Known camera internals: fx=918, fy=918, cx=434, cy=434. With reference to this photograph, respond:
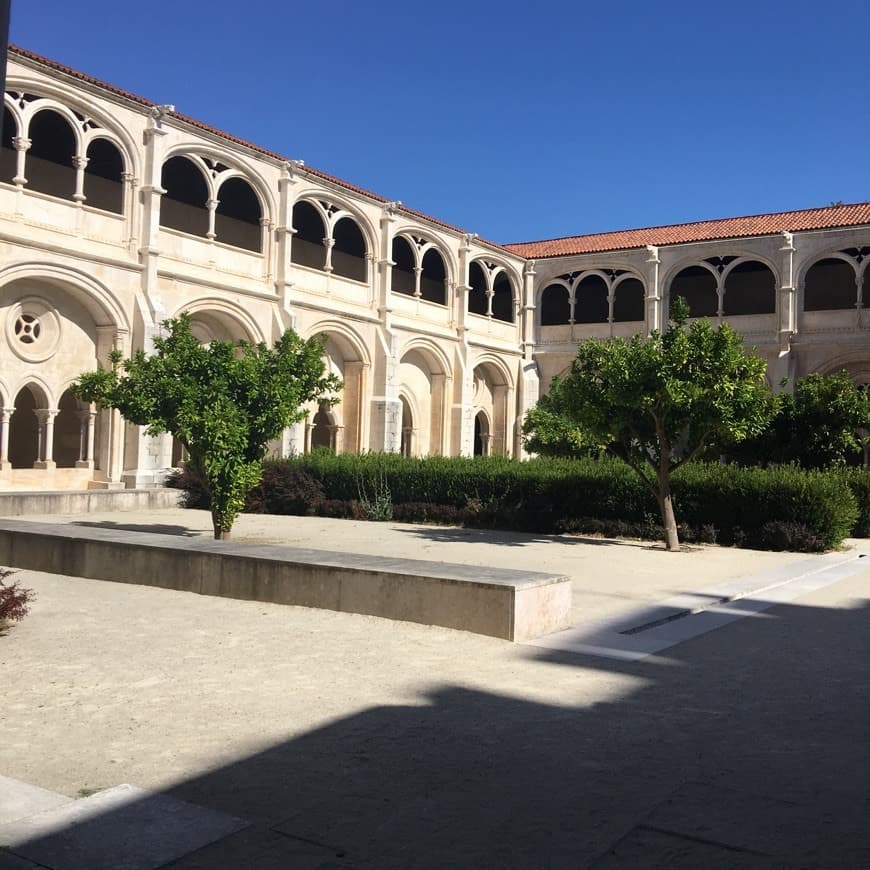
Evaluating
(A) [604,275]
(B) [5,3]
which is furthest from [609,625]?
(A) [604,275]

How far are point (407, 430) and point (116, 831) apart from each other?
31900 millimetres

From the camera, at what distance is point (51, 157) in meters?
26.1

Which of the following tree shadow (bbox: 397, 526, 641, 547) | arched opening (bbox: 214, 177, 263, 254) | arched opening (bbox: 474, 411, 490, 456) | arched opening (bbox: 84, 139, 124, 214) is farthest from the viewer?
arched opening (bbox: 474, 411, 490, 456)

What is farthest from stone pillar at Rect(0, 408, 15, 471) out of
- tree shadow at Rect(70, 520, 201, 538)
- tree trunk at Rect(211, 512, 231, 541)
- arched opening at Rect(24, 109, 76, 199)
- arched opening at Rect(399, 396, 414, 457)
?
arched opening at Rect(399, 396, 414, 457)

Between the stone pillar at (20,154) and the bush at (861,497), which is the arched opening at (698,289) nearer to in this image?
the bush at (861,497)

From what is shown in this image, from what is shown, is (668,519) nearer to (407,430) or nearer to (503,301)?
(407,430)

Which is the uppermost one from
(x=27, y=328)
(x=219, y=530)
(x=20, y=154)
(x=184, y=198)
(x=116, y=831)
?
(x=184, y=198)

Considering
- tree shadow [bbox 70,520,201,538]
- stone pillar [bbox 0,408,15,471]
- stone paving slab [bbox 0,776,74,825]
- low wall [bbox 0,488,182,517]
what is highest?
stone pillar [bbox 0,408,15,471]

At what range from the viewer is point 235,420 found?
14281mm

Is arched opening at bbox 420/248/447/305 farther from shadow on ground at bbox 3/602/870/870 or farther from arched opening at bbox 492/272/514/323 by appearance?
shadow on ground at bbox 3/602/870/870

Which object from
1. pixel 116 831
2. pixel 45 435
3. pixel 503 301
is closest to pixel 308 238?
pixel 503 301

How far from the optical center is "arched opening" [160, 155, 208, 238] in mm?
28094

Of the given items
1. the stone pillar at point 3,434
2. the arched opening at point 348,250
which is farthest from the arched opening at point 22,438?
the arched opening at point 348,250

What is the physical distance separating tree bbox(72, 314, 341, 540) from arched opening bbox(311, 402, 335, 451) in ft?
54.4
